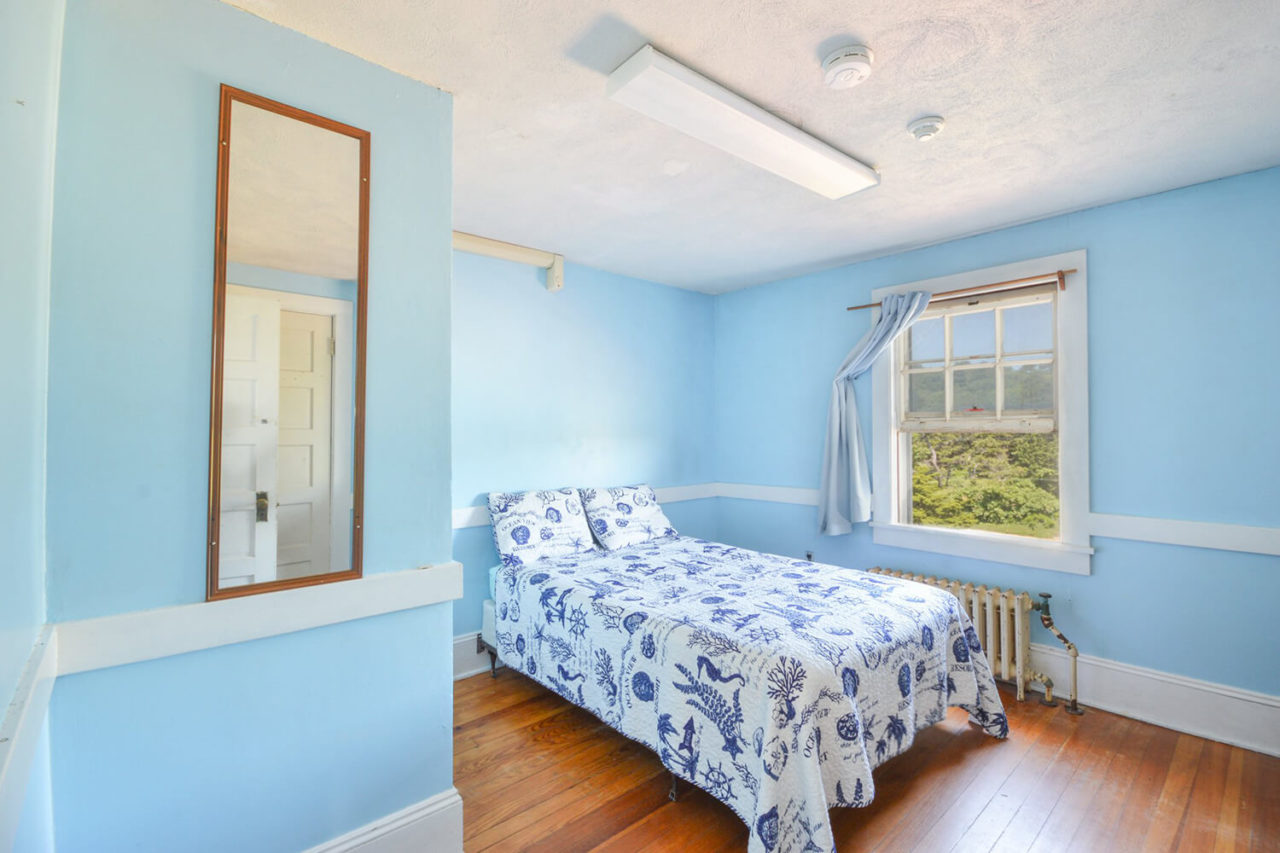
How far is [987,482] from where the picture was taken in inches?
129

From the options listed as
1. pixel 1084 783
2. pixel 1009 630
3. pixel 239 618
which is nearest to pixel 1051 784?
A: pixel 1084 783

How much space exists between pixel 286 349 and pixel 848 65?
180 centimetres

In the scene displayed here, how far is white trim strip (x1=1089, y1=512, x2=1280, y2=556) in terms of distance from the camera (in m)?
2.40

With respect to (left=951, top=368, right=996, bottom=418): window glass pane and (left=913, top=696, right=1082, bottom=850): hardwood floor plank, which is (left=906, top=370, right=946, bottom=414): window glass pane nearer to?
(left=951, top=368, right=996, bottom=418): window glass pane

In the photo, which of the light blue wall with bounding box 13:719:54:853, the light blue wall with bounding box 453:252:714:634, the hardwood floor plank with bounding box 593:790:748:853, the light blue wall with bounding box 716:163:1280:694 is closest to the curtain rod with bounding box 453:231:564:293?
the light blue wall with bounding box 453:252:714:634

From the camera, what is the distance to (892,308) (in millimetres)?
3471

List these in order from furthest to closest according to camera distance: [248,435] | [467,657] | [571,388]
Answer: [571,388]
[467,657]
[248,435]

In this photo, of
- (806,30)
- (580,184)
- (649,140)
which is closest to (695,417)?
(580,184)

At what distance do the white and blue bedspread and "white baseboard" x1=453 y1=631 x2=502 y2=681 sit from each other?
300 millimetres

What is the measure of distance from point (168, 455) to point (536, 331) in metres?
2.39

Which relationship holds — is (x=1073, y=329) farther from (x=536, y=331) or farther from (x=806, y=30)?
(x=536, y=331)

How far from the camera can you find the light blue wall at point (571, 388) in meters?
3.29

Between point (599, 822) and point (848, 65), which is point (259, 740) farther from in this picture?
point (848, 65)

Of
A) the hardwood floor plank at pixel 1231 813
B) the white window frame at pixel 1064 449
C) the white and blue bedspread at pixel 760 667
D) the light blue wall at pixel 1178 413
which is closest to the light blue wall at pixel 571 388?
the white and blue bedspread at pixel 760 667
